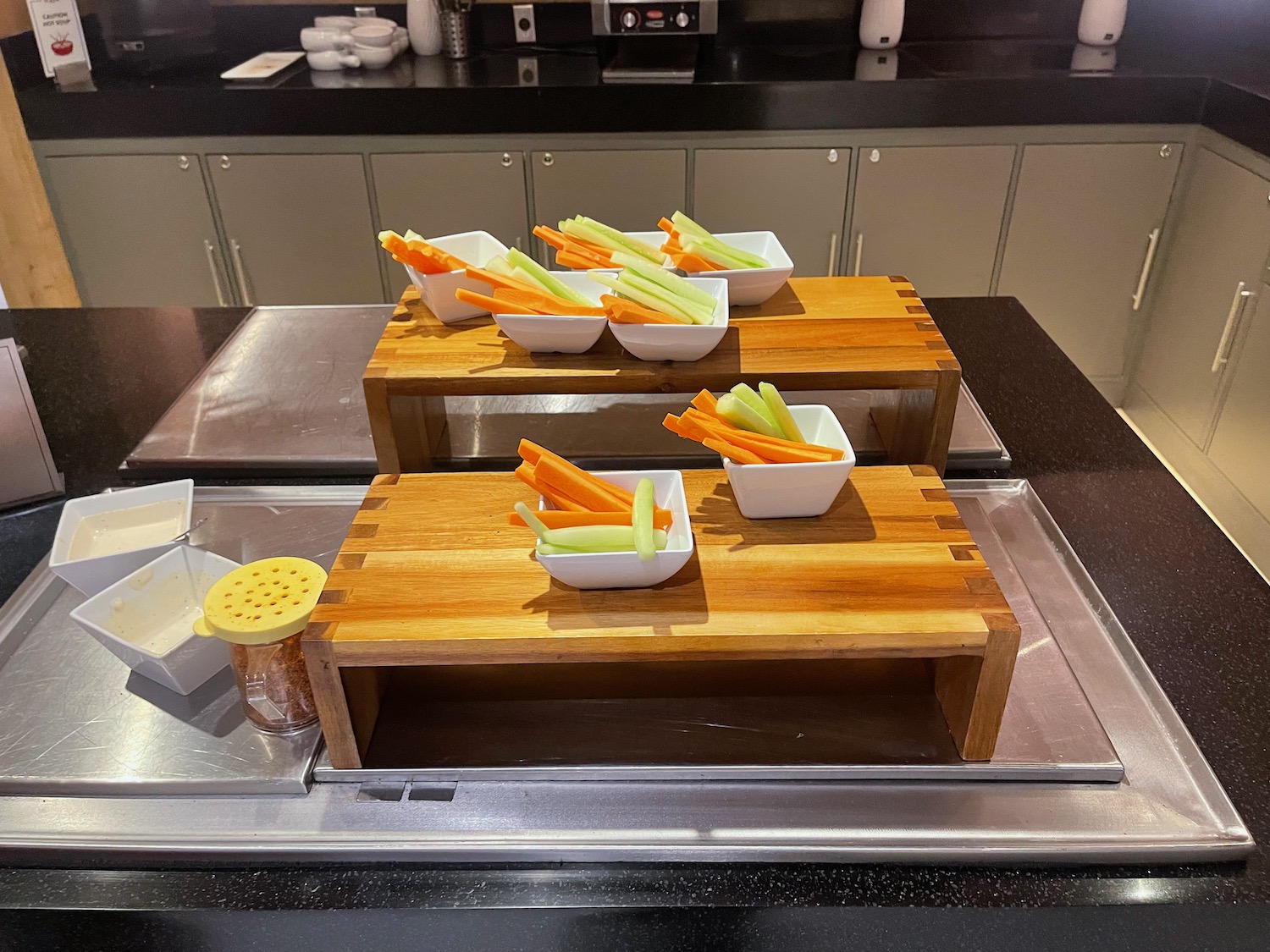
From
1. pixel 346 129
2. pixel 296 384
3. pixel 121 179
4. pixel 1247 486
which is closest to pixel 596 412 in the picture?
pixel 296 384

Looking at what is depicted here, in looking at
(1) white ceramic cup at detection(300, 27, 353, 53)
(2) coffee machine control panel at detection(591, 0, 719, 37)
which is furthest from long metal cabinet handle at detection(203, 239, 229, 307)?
(2) coffee machine control panel at detection(591, 0, 719, 37)

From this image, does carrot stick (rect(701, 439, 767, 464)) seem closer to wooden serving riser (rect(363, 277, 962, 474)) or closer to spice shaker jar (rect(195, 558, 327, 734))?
wooden serving riser (rect(363, 277, 962, 474))

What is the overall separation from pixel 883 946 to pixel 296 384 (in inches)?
44.2

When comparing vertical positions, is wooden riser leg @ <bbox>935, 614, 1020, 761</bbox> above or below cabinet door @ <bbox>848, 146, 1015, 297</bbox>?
above

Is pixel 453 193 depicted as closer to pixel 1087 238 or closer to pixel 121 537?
pixel 1087 238

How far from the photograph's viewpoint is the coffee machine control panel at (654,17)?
2.88m

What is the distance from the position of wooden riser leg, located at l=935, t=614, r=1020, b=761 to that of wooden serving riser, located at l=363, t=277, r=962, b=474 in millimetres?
368

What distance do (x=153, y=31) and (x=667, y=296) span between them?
A: 292 centimetres

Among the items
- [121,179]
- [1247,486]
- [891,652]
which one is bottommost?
[1247,486]

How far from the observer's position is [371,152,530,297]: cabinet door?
2.88 metres

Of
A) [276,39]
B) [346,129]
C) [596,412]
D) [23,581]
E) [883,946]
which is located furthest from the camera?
[276,39]

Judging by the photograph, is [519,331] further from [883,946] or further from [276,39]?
[276,39]

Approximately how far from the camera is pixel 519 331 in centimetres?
114

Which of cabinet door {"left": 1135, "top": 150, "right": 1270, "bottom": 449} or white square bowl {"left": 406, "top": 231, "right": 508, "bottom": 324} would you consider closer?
white square bowl {"left": 406, "top": 231, "right": 508, "bottom": 324}
